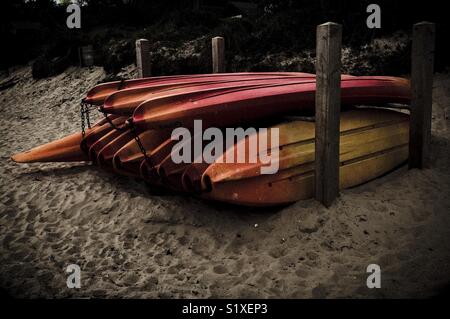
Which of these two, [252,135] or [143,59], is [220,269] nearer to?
[252,135]

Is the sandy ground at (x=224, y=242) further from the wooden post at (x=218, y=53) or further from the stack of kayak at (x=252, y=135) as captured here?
the wooden post at (x=218, y=53)

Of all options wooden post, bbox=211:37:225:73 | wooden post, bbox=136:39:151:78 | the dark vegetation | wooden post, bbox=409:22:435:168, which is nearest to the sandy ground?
wooden post, bbox=409:22:435:168

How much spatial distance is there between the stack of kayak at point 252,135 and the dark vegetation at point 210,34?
108 inches

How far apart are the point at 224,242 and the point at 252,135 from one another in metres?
0.96

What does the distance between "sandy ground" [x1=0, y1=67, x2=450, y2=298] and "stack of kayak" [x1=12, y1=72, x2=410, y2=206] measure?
0.80ft

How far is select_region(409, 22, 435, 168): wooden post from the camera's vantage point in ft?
10.9

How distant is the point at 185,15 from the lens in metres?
11.1

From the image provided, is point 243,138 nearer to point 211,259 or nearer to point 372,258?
point 211,259

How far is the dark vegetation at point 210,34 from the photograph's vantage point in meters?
6.37

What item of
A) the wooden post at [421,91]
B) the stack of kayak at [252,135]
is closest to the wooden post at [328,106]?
the stack of kayak at [252,135]

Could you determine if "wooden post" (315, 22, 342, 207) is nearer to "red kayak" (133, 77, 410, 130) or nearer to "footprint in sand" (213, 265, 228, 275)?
"red kayak" (133, 77, 410, 130)

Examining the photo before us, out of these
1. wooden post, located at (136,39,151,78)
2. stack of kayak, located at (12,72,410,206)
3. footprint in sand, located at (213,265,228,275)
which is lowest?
footprint in sand, located at (213,265,228,275)
